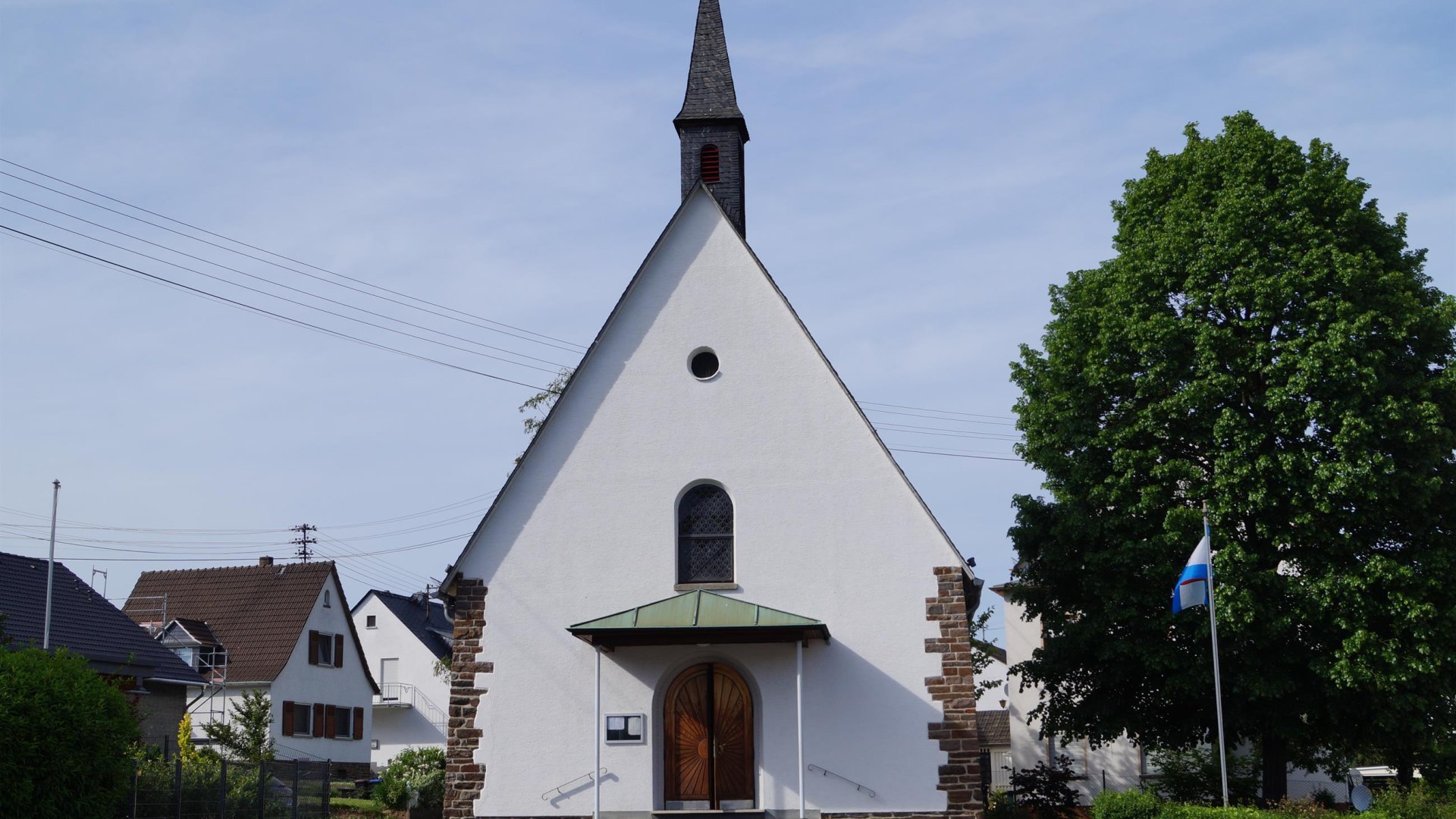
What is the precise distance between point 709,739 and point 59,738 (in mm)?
7867

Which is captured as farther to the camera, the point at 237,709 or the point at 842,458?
the point at 237,709

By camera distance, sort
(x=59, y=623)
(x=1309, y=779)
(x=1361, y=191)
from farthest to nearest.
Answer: (x=1309, y=779) < (x=59, y=623) < (x=1361, y=191)

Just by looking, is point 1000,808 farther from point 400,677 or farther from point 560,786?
point 400,677

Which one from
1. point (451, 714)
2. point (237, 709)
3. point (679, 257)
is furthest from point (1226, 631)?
point (237, 709)

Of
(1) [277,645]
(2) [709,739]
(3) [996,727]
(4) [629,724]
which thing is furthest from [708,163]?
(3) [996,727]

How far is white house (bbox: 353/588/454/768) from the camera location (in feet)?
178

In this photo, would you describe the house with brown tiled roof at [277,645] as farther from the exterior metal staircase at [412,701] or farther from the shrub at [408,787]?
the shrub at [408,787]

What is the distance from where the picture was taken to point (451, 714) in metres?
18.1

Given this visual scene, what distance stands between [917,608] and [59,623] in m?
22.0

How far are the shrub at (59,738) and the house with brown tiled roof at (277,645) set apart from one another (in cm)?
2349

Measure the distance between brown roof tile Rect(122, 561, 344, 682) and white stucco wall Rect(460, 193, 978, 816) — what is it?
24583mm

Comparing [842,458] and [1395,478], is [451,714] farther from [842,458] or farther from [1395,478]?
[1395,478]

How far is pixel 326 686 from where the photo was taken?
4297 centimetres

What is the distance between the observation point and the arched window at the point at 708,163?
2072 centimetres
